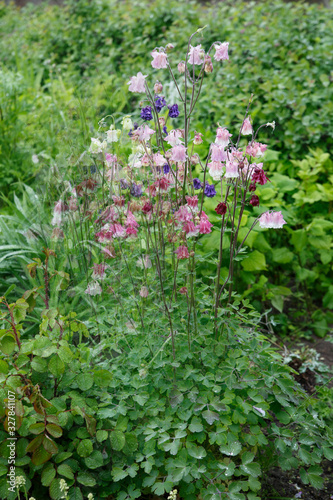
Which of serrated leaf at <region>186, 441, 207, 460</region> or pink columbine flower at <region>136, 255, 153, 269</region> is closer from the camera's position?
serrated leaf at <region>186, 441, 207, 460</region>

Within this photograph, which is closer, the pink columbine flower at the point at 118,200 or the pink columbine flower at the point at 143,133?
the pink columbine flower at the point at 143,133

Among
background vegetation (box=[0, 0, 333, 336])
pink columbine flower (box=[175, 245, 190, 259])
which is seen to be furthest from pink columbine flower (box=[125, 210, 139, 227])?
background vegetation (box=[0, 0, 333, 336])

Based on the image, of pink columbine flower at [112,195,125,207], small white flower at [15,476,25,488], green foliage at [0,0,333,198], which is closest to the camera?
small white flower at [15,476,25,488]

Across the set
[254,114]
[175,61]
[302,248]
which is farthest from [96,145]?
[175,61]

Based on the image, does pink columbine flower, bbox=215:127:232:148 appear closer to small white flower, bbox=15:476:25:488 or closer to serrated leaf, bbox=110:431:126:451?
serrated leaf, bbox=110:431:126:451

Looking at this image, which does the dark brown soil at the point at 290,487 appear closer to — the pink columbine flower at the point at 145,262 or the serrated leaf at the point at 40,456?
the serrated leaf at the point at 40,456

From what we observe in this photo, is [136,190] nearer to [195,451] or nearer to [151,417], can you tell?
[151,417]

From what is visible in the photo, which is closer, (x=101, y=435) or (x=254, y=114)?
(x=101, y=435)

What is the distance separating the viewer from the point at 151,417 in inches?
75.1

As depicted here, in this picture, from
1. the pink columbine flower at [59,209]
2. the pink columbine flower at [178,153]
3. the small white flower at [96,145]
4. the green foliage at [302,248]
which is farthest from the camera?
the green foliage at [302,248]

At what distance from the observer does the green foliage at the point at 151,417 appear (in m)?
1.71

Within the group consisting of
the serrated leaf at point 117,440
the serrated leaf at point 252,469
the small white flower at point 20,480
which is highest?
the small white flower at point 20,480

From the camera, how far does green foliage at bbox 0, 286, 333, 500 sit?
1715 mm

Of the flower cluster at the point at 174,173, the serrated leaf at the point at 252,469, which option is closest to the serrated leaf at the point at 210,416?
the serrated leaf at the point at 252,469
